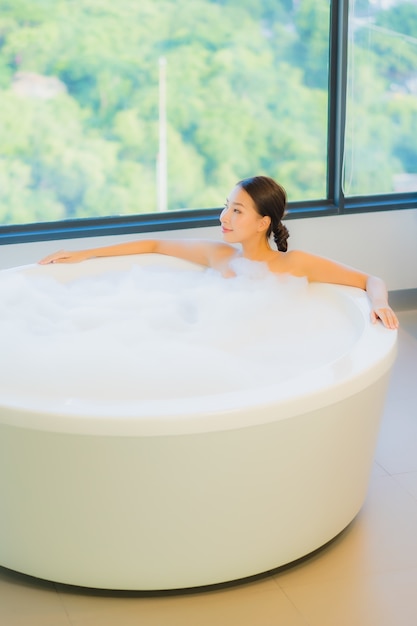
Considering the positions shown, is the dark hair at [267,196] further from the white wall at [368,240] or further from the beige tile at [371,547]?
the white wall at [368,240]

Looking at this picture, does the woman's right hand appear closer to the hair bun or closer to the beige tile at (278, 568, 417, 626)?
the hair bun

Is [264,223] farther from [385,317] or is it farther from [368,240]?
[368,240]

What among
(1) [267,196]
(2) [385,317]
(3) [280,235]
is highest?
(1) [267,196]

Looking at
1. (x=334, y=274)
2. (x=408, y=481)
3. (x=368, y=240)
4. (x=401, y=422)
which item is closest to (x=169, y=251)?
(x=334, y=274)

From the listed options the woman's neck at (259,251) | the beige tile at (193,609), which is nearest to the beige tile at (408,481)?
the beige tile at (193,609)

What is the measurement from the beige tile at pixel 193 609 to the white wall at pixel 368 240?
6.66 ft

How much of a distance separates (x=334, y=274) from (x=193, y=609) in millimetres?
1130

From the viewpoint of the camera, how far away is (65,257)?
2.98m

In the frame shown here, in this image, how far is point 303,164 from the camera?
13.6 feet

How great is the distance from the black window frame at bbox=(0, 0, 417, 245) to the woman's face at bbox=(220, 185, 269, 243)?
0.99m

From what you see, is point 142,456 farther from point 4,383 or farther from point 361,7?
point 361,7

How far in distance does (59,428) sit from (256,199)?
124 centimetres

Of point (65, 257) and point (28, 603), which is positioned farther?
point (65, 257)

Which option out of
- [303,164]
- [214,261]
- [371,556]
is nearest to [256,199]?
[214,261]
